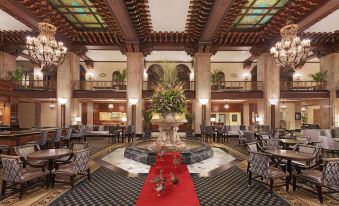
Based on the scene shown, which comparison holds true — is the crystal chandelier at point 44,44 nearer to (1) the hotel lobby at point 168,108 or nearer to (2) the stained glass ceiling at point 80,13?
(1) the hotel lobby at point 168,108

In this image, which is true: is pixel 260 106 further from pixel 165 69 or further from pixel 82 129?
pixel 82 129

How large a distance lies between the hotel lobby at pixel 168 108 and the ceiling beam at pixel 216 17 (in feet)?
0.19

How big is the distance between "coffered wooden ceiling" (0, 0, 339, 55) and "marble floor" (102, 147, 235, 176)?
5.62 metres

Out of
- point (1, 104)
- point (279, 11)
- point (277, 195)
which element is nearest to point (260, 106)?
point (279, 11)

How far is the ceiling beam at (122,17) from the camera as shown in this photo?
8.03 m

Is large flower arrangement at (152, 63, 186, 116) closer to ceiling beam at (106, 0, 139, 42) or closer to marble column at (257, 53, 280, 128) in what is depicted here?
ceiling beam at (106, 0, 139, 42)

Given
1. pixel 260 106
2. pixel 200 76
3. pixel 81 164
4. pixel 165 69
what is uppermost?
pixel 200 76

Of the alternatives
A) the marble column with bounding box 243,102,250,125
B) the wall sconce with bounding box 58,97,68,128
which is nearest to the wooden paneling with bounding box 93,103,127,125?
the wall sconce with bounding box 58,97,68,128

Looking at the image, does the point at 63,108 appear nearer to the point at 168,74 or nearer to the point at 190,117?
the point at 190,117

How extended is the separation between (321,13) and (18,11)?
12.1 metres

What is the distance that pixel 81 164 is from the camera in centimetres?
501

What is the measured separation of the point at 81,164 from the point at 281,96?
1341 centimetres

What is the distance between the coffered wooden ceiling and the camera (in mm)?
8688

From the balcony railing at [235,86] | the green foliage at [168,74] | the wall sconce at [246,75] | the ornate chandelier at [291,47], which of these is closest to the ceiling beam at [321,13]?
the ornate chandelier at [291,47]
